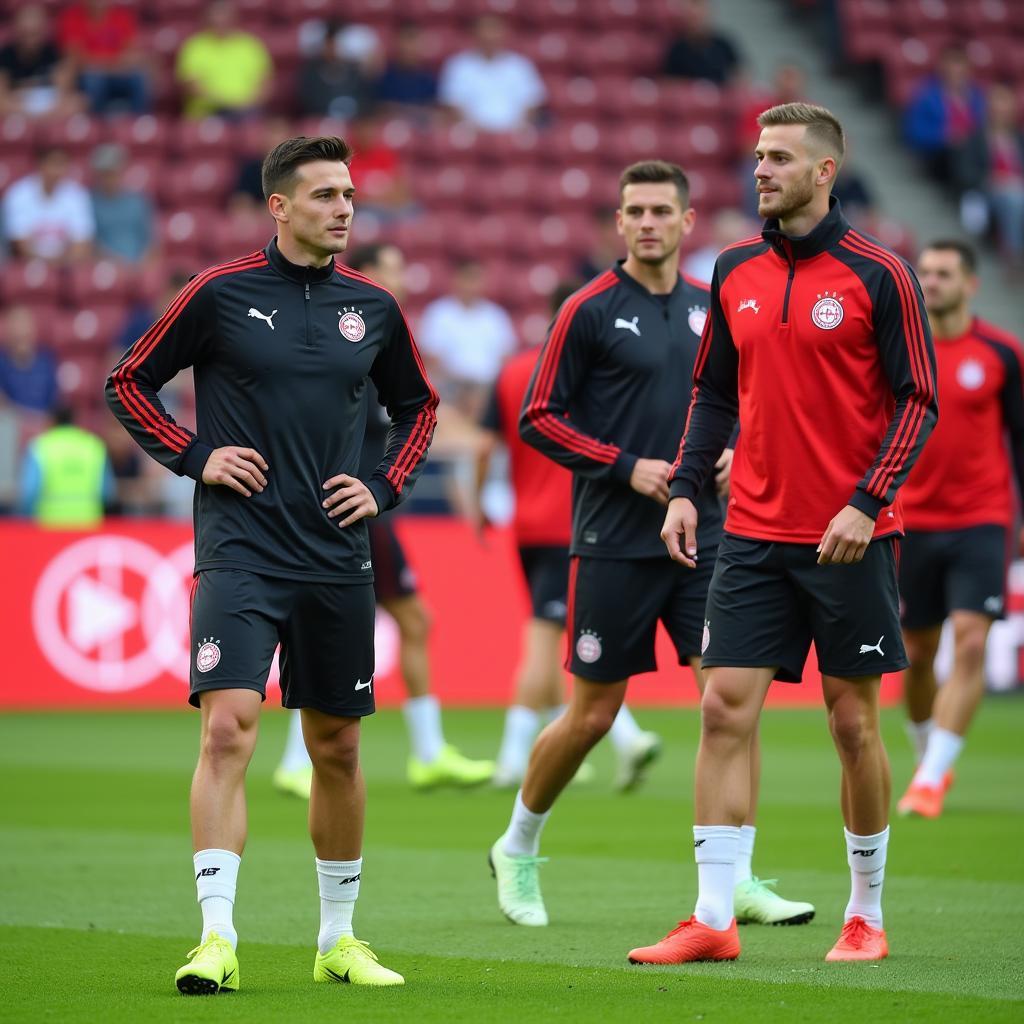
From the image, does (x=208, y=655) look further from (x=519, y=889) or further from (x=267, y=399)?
(x=519, y=889)

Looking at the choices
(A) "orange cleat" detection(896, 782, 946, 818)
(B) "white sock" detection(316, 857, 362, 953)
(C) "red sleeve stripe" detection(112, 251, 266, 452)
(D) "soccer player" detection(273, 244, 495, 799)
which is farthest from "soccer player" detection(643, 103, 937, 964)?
(D) "soccer player" detection(273, 244, 495, 799)

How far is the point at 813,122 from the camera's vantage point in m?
6.28

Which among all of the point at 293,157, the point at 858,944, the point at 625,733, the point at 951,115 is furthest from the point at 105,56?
the point at 858,944

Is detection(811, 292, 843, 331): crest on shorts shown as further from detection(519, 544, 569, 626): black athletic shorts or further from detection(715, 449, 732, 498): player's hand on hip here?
detection(519, 544, 569, 626): black athletic shorts

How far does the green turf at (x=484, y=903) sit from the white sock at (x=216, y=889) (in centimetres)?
21

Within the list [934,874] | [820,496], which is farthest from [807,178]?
[934,874]

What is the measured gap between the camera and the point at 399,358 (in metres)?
6.44

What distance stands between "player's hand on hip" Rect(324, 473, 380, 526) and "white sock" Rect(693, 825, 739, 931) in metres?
1.44

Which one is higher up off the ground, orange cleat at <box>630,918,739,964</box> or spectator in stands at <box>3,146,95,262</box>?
spectator in stands at <box>3,146,95,262</box>

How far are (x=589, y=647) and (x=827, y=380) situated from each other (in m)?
1.61

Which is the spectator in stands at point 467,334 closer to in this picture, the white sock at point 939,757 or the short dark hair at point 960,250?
the short dark hair at point 960,250

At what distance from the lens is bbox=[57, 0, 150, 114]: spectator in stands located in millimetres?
21703

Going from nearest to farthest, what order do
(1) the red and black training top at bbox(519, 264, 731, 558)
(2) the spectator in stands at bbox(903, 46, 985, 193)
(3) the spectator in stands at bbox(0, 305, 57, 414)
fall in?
(1) the red and black training top at bbox(519, 264, 731, 558)
(3) the spectator in stands at bbox(0, 305, 57, 414)
(2) the spectator in stands at bbox(903, 46, 985, 193)

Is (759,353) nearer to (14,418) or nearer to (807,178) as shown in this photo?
(807,178)
